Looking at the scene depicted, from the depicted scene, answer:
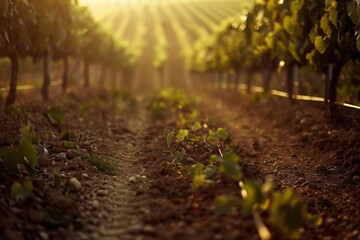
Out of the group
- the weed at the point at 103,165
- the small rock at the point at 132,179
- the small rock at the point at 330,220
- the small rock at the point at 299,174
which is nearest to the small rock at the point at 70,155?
the weed at the point at 103,165

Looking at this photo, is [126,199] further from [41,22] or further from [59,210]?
[41,22]

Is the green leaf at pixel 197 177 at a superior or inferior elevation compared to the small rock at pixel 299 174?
superior

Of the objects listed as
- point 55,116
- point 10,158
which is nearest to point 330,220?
point 10,158

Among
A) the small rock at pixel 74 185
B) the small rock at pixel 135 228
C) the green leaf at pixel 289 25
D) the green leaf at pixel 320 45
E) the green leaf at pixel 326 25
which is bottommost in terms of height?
the small rock at pixel 135 228

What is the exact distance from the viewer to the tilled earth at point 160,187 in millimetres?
4594

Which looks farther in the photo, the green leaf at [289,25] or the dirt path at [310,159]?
the green leaf at [289,25]

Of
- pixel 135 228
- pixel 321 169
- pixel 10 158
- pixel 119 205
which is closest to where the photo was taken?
pixel 135 228

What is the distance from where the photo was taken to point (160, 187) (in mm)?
6016

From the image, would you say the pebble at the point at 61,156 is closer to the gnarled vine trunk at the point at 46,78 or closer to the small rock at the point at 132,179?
the small rock at the point at 132,179

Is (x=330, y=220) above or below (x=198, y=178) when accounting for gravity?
below

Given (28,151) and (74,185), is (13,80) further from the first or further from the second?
(74,185)

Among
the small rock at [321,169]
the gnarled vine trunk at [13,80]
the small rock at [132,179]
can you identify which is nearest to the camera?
the small rock at [132,179]

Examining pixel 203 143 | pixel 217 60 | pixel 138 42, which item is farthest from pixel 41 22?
pixel 138 42

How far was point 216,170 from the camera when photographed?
5.95m
